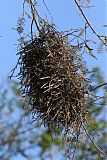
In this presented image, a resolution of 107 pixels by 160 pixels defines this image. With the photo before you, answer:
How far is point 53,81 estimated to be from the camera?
203cm

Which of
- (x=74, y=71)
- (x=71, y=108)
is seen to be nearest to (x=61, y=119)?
(x=71, y=108)

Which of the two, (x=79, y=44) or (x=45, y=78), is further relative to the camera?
(x=79, y=44)

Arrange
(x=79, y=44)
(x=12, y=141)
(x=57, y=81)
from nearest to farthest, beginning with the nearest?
(x=57, y=81), (x=79, y=44), (x=12, y=141)

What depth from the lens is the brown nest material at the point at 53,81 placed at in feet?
6.66

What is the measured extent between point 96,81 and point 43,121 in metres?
0.30

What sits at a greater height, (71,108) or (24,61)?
(24,61)

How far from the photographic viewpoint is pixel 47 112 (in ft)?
6.70

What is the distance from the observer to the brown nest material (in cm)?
203

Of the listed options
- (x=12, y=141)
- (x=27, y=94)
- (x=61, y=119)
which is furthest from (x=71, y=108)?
(x=12, y=141)

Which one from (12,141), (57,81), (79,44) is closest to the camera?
(57,81)

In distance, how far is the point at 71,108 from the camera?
2047 millimetres

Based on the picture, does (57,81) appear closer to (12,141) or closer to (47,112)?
(47,112)

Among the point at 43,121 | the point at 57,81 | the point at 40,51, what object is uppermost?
the point at 40,51

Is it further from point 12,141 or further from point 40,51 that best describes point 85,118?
point 12,141
